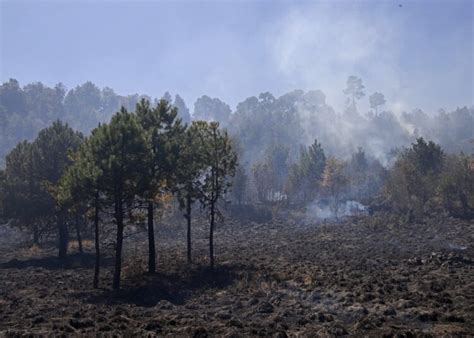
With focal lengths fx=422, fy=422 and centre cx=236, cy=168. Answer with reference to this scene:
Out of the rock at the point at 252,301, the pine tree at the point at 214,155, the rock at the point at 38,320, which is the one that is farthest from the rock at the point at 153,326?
the pine tree at the point at 214,155

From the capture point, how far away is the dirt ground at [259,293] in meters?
15.9

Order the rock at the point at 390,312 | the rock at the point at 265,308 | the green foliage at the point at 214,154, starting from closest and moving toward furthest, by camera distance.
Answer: the rock at the point at 390,312, the rock at the point at 265,308, the green foliage at the point at 214,154

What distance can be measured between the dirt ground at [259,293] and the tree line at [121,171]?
→ 282 cm

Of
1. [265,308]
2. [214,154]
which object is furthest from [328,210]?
[265,308]

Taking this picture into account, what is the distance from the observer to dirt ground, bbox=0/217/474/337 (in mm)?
15859

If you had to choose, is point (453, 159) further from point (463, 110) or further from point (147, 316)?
point (463, 110)

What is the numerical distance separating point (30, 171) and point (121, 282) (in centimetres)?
1805

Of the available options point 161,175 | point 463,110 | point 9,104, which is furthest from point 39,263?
point 463,110

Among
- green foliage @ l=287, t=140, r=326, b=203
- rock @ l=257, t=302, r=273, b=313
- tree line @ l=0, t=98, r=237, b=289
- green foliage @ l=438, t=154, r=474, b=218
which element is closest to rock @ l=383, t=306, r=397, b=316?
rock @ l=257, t=302, r=273, b=313

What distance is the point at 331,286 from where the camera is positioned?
2288cm

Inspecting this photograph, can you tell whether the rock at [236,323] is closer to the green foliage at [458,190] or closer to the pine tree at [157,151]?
the pine tree at [157,151]

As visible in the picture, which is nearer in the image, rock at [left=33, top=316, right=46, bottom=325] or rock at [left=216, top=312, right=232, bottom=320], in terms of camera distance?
rock at [left=33, top=316, right=46, bottom=325]

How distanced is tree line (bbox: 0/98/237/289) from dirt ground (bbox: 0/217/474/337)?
2.82 metres

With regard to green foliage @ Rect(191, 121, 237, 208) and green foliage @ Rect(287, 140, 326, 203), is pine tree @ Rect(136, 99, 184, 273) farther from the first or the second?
green foliage @ Rect(287, 140, 326, 203)
